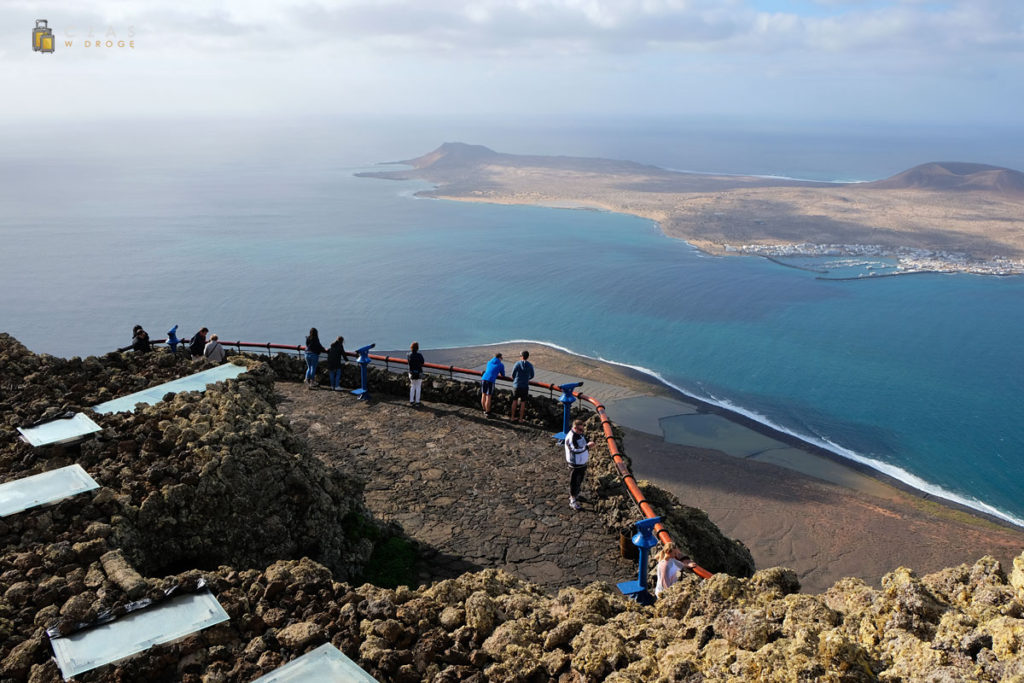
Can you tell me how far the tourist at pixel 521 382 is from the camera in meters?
13.1

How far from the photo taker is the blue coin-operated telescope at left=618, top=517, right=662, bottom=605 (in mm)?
8047

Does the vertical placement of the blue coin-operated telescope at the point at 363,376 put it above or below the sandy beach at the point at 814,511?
above

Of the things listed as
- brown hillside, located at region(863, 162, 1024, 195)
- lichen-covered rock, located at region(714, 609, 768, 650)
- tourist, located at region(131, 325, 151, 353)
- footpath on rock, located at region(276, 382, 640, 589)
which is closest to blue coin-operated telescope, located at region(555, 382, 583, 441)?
footpath on rock, located at region(276, 382, 640, 589)

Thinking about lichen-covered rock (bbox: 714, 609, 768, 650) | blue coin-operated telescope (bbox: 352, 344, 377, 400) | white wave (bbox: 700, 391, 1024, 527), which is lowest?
white wave (bbox: 700, 391, 1024, 527)

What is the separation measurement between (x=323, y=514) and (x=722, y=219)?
82.5m

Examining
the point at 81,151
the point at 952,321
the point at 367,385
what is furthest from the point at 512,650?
the point at 81,151

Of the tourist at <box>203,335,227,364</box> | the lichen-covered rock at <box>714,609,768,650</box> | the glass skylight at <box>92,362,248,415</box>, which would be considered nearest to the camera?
the lichen-covered rock at <box>714,609,768,650</box>

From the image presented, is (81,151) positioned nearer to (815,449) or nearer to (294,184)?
(294,184)

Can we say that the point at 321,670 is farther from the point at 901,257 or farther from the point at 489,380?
the point at 901,257

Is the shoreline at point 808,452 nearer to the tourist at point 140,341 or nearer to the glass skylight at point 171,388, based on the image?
the tourist at point 140,341

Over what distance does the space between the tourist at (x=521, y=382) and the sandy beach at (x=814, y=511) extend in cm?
1012

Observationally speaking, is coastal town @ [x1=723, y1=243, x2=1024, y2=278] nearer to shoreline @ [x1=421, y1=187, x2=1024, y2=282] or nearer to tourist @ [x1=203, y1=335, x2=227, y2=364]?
shoreline @ [x1=421, y1=187, x2=1024, y2=282]

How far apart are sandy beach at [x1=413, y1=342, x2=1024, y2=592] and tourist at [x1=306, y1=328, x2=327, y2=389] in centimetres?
1288

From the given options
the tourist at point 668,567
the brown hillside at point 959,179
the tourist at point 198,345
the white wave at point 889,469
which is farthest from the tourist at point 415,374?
the brown hillside at point 959,179
